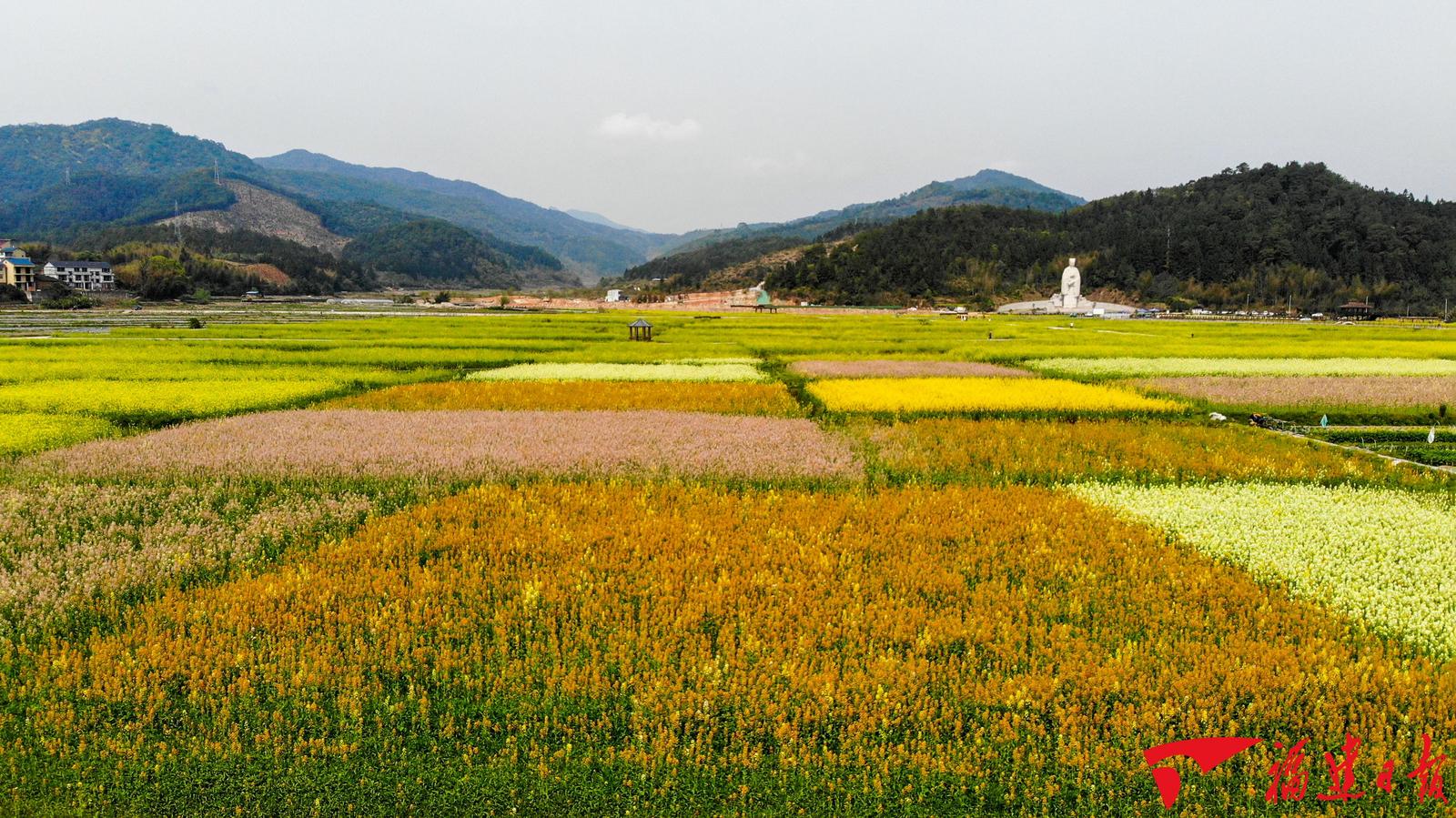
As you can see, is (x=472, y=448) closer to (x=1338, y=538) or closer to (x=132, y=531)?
(x=132, y=531)

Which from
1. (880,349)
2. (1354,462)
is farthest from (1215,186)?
(1354,462)

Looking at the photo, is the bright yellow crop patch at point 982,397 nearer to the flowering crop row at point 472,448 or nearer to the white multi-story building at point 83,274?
the flowering crop row at point 472,448

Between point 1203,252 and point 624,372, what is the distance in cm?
16953

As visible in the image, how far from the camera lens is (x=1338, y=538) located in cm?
942

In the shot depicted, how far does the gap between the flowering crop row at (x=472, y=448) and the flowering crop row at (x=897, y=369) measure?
11354mm

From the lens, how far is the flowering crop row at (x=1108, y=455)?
13180mm

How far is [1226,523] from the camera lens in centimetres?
1015

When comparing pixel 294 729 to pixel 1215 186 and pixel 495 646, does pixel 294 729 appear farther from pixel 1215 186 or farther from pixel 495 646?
pixel 1215 186

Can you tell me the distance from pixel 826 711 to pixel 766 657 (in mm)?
826

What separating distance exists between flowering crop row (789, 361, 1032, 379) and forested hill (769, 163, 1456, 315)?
127m

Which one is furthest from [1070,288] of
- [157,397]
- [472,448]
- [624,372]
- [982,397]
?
[157,397]

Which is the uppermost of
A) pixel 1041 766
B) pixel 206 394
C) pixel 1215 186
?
pixel 1215 186

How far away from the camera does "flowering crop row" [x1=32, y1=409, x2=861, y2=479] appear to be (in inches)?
500

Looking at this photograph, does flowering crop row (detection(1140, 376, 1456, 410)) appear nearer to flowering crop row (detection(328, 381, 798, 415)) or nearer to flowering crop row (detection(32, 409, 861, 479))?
flowering crop row (detection(328, 381, 798, 415))
